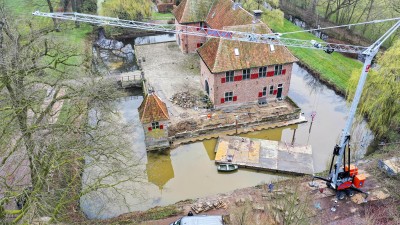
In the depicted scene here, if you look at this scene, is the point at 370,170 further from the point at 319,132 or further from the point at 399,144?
the point at 319,132

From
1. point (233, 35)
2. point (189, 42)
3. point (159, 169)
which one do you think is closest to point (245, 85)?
point (233, 35)

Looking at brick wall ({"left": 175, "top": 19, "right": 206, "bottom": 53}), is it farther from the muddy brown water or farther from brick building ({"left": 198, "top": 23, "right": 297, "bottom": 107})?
the muddy brown water

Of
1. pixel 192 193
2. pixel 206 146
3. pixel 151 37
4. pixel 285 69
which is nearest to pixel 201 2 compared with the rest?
pixel 151 37

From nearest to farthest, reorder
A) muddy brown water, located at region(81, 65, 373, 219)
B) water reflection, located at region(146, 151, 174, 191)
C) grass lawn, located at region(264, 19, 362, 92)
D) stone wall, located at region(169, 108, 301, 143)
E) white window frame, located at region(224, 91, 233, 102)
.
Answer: muddy brown water, located at region(81, 65, 373, 219) < water reflection, located at region(146, 151, 174, 191) < stone wall, located at region(169, 108, 301, 143) < white window frame, located at region(224, 91, 233, 102) < grass lawn, located at region(264, 19, 362, 92)

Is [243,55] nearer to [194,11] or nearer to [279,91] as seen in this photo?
[279,91]

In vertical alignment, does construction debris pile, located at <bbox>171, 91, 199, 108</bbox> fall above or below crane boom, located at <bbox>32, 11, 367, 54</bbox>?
below

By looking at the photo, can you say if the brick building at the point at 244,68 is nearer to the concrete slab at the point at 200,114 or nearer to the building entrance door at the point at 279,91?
the building entrance door at the point at 279,91

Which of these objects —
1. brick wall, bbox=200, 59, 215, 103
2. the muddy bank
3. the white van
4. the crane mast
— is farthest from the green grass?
the white van
